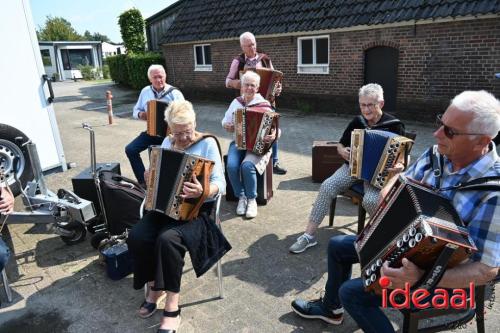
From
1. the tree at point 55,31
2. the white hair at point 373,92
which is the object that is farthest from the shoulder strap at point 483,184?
the tree at point 55,31

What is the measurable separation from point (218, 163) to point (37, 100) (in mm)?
3732

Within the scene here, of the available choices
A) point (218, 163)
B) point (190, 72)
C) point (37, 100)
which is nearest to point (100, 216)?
point (218, 163)

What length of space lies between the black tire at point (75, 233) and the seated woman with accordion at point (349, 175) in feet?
7.29

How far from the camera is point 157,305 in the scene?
122 inches

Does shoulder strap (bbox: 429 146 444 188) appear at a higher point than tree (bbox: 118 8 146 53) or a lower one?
lower

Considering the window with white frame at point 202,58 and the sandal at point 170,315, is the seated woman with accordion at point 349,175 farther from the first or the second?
the window with white frame at point 202,58

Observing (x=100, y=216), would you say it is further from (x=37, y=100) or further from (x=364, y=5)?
(x=364, y=5)

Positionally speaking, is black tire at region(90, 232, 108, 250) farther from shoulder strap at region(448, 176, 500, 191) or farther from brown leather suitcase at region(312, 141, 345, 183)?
shoulder strap at region(448, 176, 500, 191)

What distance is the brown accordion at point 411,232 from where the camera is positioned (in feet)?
5.65

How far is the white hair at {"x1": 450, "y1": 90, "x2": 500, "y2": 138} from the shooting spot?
1963 millimetres

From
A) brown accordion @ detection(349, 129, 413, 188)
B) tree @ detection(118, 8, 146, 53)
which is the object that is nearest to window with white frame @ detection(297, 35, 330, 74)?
brown accordion @ detection(349, 129, 413, 188)

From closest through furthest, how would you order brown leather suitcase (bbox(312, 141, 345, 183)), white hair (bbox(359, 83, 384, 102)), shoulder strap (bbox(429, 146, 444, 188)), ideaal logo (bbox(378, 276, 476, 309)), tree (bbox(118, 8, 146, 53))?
ideaal logo (bbox(378, 276, 476, 309))
shoulder strap (bbox(429, 146, 444, 188))
white hair (bbox(359, 83, 384, 102))
brown leather suitcase (bbox(312, 141, 345, 183))
tree (bbox(118, 8, 146, 53))

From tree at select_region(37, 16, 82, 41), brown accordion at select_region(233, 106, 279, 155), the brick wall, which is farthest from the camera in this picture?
tree at select_region(37, 16, 82, 41)

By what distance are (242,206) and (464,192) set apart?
307 cm
